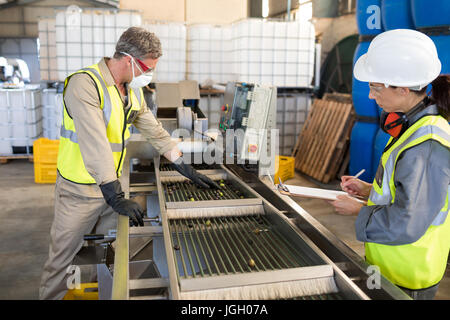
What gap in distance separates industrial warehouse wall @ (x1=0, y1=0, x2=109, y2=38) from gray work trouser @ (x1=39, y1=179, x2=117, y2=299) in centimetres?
1612

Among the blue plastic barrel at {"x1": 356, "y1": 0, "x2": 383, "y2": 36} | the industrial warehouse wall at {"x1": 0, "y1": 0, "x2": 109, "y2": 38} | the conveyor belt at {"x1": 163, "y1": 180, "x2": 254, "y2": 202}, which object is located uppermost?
the industrial warehouse wall at {"x1": 0, "y1": 0, "x2": 109, "y2": 38}

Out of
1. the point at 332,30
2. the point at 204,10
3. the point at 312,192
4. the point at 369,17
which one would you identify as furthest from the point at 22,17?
the point at 312,192

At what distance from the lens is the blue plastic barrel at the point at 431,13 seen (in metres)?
3.38

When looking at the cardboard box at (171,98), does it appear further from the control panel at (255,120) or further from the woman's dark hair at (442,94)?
the woman's dark hair at (442,94)

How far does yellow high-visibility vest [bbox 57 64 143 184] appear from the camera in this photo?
6.87 feet

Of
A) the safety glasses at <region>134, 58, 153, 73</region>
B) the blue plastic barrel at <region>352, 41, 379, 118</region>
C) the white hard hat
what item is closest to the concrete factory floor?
the blue plastic barrel at <region>352, 41, 379, 118</region>

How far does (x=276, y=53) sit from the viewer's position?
6121mm

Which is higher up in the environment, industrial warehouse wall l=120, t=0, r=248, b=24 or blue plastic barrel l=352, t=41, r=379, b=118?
industrial warehouse wall l=120, t=0, r=248, b=24

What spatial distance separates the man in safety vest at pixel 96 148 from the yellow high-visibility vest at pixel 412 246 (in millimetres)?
1061

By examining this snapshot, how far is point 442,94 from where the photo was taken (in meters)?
1.41

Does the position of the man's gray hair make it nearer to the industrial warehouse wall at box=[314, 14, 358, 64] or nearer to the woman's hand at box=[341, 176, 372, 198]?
the woman's hand at box=[341, 176, 372, 198]

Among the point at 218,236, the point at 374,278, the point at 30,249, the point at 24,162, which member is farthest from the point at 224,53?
the point at 374,278

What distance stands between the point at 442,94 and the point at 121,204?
1.41 metres

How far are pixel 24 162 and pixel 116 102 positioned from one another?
551cm
